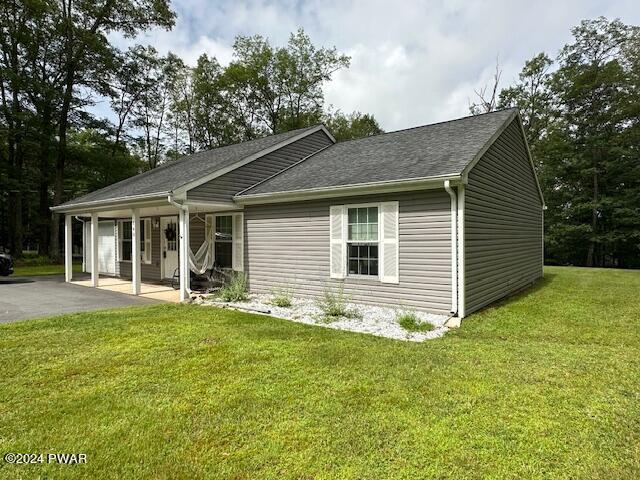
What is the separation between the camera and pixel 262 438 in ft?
8.48

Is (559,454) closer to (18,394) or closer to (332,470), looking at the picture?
(332,470)

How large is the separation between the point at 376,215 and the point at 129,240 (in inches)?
395

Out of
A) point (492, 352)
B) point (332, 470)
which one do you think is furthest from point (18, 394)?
point (492, 352)

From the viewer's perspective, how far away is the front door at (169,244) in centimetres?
1147

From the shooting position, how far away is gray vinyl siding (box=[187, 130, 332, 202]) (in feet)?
28.6

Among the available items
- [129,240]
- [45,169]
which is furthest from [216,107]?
[129,240]

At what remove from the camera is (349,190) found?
281 inches

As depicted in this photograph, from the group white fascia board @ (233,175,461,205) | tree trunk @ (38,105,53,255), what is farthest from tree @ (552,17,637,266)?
tree trunk @ (38,105,53,255)

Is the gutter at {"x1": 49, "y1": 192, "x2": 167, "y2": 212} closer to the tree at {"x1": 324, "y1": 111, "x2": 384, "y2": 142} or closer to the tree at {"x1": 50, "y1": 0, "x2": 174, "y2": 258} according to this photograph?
the tree at {"x1": 50, "y1": 0, "x2": 174, "y2": 258}

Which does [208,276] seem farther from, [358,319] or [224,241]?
[358,319]

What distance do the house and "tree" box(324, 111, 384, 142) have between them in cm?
1870

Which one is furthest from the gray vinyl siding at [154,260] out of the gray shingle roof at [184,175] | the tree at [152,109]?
the tree at [152,109]

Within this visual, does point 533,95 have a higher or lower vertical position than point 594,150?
higher

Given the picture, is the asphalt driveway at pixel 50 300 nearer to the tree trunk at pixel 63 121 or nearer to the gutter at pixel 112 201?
the gutter at pixel 112 201
